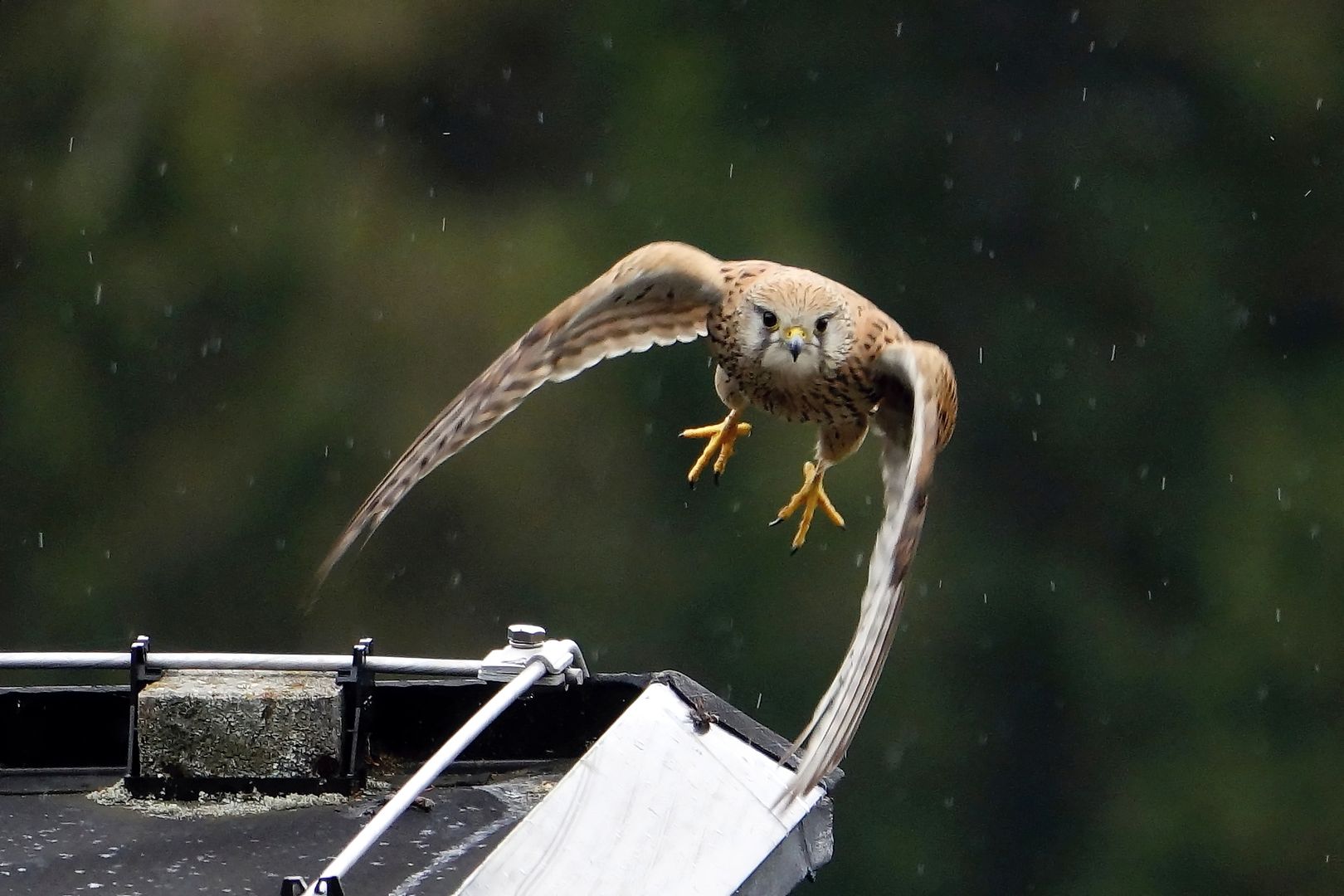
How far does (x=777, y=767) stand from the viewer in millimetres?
2293

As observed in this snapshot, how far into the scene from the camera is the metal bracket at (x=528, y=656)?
2.32 m

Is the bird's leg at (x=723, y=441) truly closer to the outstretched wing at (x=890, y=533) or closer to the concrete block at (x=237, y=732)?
the outstretched wing at (x=890, y=533)

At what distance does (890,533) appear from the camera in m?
2.65

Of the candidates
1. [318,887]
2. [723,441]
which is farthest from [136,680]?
[723,441]

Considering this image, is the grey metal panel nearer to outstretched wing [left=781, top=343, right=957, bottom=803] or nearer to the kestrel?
outstretched wing [left=781, top=343, right=957, bottom=803]

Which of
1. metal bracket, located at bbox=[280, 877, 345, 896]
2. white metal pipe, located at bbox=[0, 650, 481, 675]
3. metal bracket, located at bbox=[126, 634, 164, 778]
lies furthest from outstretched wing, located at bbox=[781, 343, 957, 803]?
metal bracket, located at bbox=[126, 634, 164, 778]

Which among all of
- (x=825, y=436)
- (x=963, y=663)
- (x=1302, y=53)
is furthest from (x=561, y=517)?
(x=825, y=436)

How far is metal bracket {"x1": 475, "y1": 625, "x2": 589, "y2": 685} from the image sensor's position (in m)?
2.32

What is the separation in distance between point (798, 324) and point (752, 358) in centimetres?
13

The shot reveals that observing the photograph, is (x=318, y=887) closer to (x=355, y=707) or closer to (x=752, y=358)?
(x=355, y=707)

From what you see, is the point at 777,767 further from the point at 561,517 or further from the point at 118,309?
the point at 118,309

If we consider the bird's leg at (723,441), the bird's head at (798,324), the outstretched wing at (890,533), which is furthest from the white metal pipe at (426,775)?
the bird's leg at (723,441)

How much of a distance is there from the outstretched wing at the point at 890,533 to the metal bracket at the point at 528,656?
289mm

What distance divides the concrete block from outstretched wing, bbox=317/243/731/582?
28 centimetres
